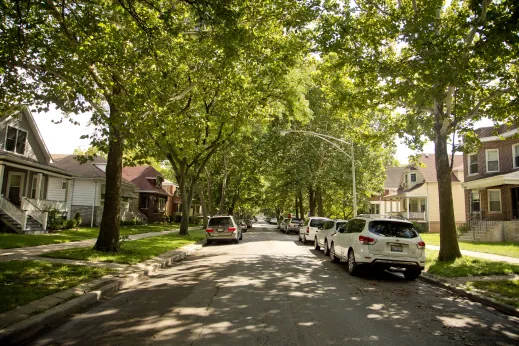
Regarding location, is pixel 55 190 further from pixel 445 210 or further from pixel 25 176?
pixel 445 210

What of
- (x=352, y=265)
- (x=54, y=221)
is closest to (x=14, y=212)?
(x=54, y=221)

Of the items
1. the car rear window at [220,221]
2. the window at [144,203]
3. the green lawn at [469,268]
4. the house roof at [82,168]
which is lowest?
the green lawn at [469,268]

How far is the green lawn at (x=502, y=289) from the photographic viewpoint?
7829mm

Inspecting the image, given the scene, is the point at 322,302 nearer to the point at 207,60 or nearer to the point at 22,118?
the point at 207,60

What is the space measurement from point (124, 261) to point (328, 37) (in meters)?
9.48

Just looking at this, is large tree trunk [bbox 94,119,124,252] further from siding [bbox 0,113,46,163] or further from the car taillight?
siding [bbox 0,113,46,163]

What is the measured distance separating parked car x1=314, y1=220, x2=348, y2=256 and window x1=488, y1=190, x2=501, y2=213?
15.6m

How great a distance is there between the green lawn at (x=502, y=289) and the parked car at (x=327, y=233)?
6.28m

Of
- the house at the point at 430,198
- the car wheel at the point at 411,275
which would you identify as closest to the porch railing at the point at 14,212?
the car wheel at the point at 411,275

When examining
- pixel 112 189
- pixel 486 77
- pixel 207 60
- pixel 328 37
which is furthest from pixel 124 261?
pixel 486 77

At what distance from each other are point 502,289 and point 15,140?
2634 centimetres

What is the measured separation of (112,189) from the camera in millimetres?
13445

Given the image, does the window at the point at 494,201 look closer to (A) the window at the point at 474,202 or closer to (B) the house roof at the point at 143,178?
(A) the window at the point at 474,202

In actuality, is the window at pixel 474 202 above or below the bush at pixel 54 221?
above
